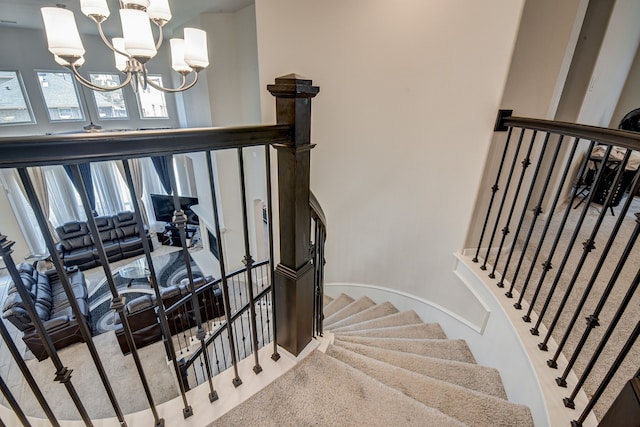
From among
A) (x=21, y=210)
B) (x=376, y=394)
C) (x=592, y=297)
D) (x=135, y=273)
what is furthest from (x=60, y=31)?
(x=21, y=210)

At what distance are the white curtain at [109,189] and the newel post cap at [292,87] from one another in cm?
962

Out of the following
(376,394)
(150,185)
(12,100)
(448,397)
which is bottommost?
(150,185)

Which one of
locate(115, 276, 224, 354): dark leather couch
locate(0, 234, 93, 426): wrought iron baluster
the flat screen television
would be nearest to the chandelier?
locate(0, 234, 93, 426): wrought iron baluster

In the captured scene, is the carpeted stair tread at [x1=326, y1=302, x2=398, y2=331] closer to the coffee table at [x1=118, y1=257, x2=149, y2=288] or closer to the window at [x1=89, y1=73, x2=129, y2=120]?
the coffee table at [x1=118, y1=257, x2=149, y2=288]

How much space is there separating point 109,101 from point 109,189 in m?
2.65

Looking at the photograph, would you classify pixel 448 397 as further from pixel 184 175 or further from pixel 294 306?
pixel 184 175

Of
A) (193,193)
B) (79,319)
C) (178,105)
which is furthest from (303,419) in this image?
(193,193)

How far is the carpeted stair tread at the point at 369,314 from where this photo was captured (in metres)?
2.70

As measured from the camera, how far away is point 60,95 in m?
7.28

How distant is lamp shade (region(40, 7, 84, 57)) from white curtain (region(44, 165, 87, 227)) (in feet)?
25.5

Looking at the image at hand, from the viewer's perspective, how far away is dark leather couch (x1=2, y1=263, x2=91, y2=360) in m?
4.47

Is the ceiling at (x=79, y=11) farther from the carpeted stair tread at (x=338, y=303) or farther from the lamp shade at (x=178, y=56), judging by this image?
the carpeted stair tread at (x=338, y=303)

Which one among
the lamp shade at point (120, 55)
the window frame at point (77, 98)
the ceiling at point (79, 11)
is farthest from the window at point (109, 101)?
the lamp shade at point (120, 55)

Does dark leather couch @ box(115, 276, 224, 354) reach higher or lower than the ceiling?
lower
